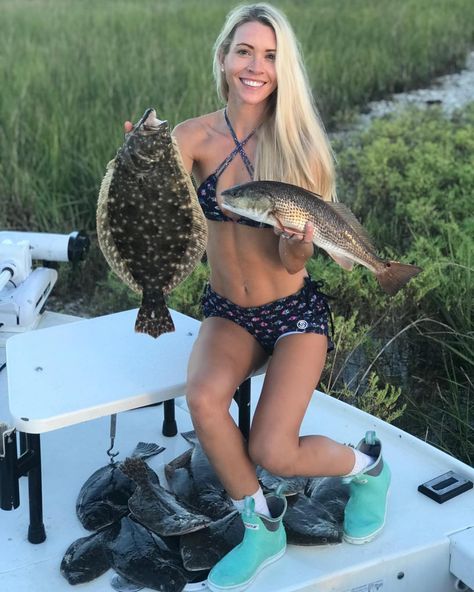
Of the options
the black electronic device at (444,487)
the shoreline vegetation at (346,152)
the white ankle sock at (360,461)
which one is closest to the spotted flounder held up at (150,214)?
the white ankle sock at (360,461)

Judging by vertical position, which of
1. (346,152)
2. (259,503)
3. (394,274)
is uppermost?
(394,274)

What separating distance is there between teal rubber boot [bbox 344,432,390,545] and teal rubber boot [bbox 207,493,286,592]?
231mm

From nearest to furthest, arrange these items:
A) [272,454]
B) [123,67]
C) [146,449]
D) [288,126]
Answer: [272,454], [288,126], [146,449], [123,67]

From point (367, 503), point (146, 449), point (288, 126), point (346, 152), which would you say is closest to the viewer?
point (367, 503)

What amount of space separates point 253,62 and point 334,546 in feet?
4.76

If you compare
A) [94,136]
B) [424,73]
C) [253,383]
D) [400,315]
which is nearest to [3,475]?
[253,383]

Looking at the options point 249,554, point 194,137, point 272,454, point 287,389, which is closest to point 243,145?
point 194,137

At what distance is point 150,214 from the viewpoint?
230 cm

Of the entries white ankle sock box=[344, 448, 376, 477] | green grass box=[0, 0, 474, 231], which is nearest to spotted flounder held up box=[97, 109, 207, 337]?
white ankle sock box=[344, 448, 376, 477]

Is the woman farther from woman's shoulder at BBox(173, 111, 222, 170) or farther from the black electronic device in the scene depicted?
the black electronic device

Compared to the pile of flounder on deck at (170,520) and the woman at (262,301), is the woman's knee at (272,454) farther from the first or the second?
the pile of flounder on deck at (170,520)

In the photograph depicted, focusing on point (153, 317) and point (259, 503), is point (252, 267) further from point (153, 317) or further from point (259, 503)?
point (259, 503)

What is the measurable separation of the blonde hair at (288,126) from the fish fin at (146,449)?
1.00 meters

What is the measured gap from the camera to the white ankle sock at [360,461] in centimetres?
267
